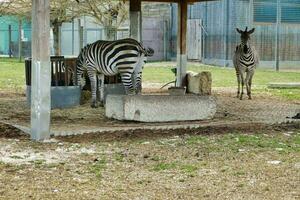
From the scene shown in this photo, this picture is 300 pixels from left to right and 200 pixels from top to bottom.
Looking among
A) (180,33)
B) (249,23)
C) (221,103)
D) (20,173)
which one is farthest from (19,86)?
(249,23)

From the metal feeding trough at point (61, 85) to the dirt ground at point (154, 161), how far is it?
145 cm

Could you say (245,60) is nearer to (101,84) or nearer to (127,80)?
(101,84)

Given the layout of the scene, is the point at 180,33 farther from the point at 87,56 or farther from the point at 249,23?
the point at 249,23

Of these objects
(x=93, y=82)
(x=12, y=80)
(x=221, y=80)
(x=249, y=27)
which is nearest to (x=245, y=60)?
(x=93, y=82)

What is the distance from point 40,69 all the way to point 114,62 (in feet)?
12.4

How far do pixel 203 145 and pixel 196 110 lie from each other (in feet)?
7.45

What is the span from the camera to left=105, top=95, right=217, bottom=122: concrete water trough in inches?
431

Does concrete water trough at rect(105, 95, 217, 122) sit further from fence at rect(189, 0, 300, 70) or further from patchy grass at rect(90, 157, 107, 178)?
fence at rect(189, 0, 300, 70)

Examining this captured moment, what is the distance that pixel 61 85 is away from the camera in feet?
45.8

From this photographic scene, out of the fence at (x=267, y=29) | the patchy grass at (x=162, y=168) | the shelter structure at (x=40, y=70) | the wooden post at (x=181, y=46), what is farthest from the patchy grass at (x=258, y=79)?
the shelter structure at (x=40, y=70)

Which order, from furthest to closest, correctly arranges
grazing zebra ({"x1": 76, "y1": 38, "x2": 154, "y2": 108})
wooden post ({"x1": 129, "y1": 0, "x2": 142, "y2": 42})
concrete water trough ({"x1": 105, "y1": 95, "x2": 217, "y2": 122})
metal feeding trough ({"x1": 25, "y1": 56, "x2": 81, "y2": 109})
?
1. wooden post ({"x1": 129, "y1": 0, "x2": 142, "y2": 42})
2. metal feeding trough ({"x1": 25, "y1": 56, "x2": 81, "y2": 109})
3. grazing zebra ({"x1": 76, "y1": 38, "x2": 154, "y2": 108})
4. concrete water trough ({"x1": 105, "y1": 95, "x2": 217, "y2": 122})

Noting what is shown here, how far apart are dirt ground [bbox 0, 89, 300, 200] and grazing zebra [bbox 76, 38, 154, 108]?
1298 millimetres

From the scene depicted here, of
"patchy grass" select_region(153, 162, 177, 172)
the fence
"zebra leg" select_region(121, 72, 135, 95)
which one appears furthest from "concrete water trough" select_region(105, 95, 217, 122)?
the fence

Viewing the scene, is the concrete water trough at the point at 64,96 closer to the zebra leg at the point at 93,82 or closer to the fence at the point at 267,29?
the zebra leg at the point at 93,82
